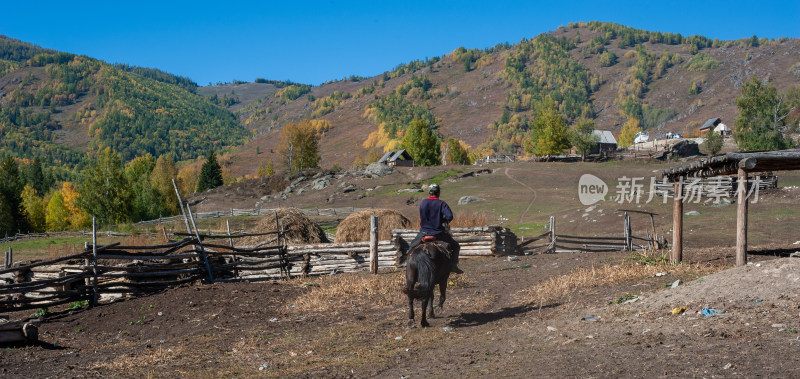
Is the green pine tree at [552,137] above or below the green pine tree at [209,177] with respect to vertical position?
above

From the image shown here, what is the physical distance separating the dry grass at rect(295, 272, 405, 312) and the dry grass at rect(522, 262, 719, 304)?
296cm

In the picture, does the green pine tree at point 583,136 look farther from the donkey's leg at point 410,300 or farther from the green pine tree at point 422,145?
the donkey's leg at point 410,300

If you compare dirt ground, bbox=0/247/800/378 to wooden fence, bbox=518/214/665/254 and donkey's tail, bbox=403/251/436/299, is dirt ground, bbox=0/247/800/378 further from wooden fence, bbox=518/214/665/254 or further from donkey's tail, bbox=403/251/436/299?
wooden fence, bbox=518/214/665/254

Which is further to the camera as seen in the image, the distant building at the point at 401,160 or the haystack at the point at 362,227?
the distant building at the point at 401,160

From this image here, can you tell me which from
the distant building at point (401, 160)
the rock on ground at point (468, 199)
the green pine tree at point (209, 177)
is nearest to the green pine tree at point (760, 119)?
the rock on ground at point (468, 199)

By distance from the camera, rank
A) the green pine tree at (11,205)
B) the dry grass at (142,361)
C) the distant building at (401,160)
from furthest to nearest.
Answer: the distant building at (401,160) < the green pine tree at (11,205) < the dry grass at (142,361)

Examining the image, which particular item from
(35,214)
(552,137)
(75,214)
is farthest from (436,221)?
(35,214)

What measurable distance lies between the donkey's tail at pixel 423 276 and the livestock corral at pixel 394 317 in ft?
1.98

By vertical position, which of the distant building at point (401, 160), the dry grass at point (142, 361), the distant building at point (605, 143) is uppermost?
the distant building at point (605, 143)

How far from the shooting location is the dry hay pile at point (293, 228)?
22734 millimetres

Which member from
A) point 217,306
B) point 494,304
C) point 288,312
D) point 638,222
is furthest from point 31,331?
point 638,222

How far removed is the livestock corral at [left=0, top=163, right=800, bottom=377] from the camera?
6.67m

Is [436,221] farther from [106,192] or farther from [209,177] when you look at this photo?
[209,177]

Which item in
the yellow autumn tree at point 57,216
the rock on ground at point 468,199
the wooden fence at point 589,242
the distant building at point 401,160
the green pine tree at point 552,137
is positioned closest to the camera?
the wooden fence at point 589,242
